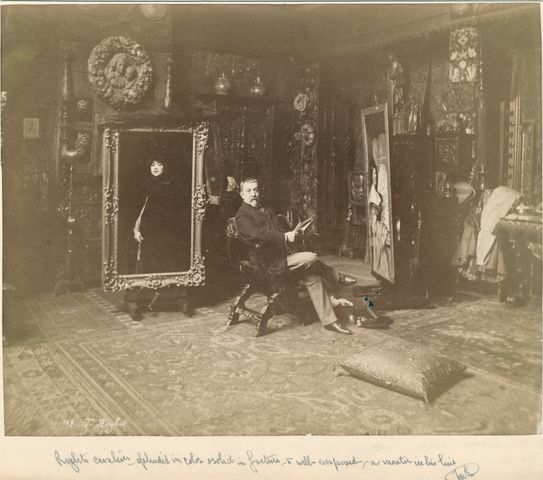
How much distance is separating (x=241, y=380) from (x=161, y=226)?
146cm

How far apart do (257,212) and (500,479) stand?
2.23 metres

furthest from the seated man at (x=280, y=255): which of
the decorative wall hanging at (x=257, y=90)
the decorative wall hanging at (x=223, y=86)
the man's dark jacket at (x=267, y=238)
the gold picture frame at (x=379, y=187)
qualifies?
the decorative wall hanging at (x=257, y=90)

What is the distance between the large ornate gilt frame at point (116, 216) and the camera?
3.82 m

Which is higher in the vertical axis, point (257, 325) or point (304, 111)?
point (304, 111)

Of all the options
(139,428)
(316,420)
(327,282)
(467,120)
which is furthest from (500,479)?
(467,120)

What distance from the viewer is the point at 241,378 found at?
2994 mm

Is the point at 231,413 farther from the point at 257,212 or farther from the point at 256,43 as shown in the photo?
the point at 256,43

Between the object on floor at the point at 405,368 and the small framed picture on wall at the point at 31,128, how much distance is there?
2.66 m

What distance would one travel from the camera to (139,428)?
2562 millimetres

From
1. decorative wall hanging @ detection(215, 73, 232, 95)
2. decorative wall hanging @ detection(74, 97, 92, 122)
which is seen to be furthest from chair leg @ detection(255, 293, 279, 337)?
decorative wall hanging @ detection(215, 73, 232, 95)

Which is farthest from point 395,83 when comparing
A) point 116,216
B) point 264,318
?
point 116,216

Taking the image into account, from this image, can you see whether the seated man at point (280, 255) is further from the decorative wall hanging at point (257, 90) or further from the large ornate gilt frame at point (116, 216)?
the decorative wall hanging at point (257, 90)

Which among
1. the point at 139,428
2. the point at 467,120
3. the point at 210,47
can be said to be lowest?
the point at 139,428

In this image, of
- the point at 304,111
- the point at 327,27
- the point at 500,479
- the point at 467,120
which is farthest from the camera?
the point at 304,111
